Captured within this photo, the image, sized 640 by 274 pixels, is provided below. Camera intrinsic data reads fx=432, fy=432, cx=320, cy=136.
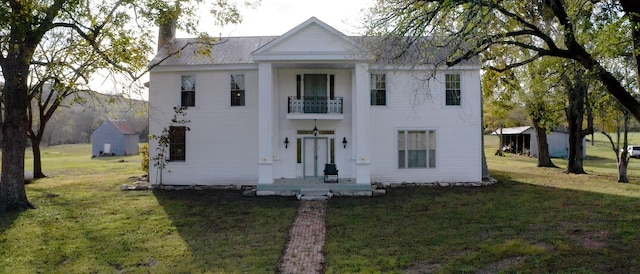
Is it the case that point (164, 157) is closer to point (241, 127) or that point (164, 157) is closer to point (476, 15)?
point (241, 127)

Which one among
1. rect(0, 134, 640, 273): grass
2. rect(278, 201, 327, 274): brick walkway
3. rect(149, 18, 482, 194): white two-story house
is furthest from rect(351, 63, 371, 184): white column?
rect(278, 201, 327, 274): brick walkway

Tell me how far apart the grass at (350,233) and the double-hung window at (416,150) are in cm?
283

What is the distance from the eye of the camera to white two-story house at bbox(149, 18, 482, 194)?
62.0ft

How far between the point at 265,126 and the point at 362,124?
149 inches

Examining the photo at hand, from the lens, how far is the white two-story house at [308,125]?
744 inches

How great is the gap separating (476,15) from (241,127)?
1275 cm

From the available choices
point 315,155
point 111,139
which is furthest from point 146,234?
point 111,139

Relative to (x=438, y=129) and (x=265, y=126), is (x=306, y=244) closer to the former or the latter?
(x=265, y=126)

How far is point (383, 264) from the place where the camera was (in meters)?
7.72

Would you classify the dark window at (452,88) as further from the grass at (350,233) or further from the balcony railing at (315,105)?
the balcony railing at (315,105)

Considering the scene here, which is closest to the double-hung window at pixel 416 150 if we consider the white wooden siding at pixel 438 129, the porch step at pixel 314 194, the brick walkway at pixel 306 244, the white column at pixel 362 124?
the white wooden siding at pixel 438 129

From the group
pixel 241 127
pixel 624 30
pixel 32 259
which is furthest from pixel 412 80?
pixel 32 259

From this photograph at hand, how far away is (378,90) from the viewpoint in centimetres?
1912

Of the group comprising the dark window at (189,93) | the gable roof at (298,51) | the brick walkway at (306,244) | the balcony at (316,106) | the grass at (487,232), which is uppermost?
the gable roof at (298,51)
